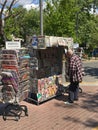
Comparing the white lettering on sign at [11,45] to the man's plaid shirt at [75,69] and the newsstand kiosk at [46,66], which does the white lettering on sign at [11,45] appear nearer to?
the newsstand kiosk at [46,66]

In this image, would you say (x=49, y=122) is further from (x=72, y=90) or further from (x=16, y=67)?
(x=72, y=90)

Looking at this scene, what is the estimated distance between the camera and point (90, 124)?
7.16 metres

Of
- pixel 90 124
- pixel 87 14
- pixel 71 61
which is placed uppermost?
pixel 87 14

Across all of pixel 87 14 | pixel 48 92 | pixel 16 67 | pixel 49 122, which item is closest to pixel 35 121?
pixel 49 122

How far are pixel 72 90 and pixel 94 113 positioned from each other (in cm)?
141

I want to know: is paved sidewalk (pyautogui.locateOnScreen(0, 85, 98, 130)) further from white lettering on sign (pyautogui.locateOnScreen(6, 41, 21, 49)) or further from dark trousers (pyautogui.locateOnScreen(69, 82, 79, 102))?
white lettering on sign (pyautogui.locateOnScreen(6, 41, 21, 49))

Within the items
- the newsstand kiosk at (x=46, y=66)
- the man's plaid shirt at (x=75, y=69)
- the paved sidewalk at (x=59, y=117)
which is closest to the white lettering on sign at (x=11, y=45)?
the newsstand kiosk at (x=46, y=66)

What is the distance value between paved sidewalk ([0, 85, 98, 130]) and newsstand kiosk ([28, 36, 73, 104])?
13.0 inches

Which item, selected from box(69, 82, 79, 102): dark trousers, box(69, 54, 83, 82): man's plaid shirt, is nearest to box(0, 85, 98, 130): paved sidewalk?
box(69, 82, 79, 102): dark trousers

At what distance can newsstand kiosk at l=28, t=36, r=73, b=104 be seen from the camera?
28.3 feet

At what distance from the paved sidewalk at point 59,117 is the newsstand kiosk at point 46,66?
0.33m

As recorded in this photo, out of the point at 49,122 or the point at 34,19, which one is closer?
the point at 49,122

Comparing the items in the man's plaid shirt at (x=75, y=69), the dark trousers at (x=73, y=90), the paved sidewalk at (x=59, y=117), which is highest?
the man's plaid shirt at (x=75, y=69)

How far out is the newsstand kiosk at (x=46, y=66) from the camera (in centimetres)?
862
